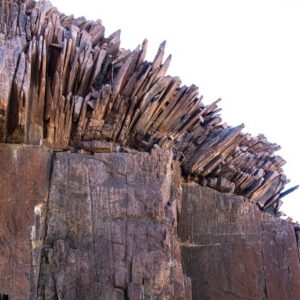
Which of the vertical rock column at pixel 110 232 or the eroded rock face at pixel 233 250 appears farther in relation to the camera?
the eroded rock face at pixel 233 250

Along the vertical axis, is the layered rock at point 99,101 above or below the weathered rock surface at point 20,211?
above

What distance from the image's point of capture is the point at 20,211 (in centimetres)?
805

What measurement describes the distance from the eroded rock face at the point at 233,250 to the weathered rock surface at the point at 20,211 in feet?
12.7

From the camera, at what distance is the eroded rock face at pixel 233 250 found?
1080 centimetres

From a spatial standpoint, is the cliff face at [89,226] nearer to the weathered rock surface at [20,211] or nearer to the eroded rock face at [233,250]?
the weathered rock surface at [20,211]

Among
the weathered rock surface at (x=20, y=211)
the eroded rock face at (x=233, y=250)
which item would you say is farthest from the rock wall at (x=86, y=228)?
the eroded rock face at (x=233, y=250)

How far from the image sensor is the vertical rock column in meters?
8.16

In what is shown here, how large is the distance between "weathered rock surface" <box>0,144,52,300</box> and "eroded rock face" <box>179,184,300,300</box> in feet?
12.7

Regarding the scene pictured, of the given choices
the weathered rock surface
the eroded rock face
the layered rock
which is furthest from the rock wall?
the eroded rock face

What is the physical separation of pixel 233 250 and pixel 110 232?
12.6 ft

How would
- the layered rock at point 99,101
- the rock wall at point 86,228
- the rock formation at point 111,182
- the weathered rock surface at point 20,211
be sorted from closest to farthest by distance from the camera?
the weathered rock surface at point 20,211, the rock wall at point 86,228, the rock formation at point 111,182, the layered rock at point 99,101

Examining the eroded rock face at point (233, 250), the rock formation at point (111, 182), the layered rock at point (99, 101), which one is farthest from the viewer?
the eroded rock face at point (233, 250)

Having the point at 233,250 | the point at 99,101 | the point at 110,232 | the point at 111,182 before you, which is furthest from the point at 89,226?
the point at 233,250

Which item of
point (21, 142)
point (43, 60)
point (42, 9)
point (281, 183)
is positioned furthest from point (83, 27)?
point (281, 183)
